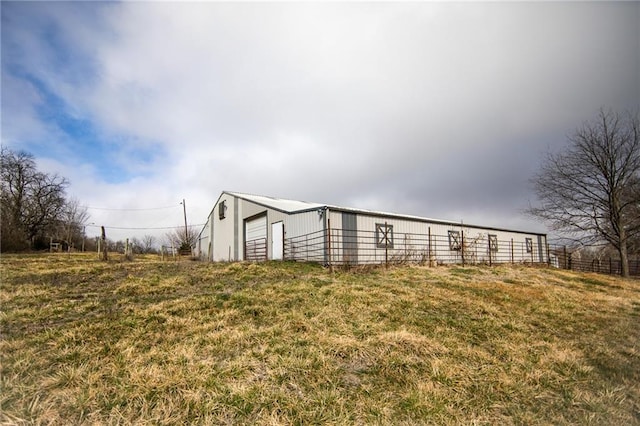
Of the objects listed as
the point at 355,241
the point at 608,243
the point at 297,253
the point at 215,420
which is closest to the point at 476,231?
the point at 608,243

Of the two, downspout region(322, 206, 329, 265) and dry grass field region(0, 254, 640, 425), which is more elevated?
downspout region(322, 206, 329, 265)

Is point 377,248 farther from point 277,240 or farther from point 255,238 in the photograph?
point 255,238

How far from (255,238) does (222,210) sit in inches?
233

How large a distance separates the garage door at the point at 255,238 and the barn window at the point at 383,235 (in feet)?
22.7

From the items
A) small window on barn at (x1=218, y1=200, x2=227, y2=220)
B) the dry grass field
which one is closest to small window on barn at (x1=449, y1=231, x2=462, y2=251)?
the dry grass field

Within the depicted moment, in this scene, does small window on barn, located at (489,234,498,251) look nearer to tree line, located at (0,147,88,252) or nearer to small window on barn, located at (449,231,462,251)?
small window on barn, located at (449,231,462,251)

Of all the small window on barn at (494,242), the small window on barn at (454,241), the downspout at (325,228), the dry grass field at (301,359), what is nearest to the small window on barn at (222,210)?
the downspout at (325,228)

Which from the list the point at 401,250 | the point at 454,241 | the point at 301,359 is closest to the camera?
the point at 301,359

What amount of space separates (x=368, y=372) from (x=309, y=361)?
72cm

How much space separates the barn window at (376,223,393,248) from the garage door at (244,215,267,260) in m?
6.91

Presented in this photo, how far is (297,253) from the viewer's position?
1587 cm

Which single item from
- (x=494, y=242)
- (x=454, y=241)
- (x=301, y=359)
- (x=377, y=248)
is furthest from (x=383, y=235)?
(x=301, y=359)

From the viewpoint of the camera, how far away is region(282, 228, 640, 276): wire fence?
1459cm

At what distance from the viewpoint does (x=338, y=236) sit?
14680 mm
